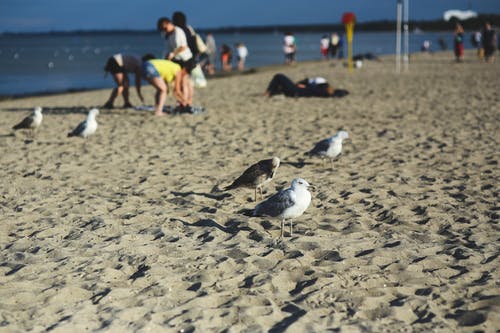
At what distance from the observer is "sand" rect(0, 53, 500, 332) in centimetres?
377

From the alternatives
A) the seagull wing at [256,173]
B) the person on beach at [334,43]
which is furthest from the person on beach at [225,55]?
the seagull wing at [256,173]

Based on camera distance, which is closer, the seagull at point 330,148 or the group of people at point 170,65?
the seagull at point 330,148

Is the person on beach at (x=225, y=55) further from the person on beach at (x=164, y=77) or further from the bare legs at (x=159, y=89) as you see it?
the bare legs at (x=159, y=89)

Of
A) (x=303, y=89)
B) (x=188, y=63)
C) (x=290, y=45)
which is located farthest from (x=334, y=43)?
(x=188, y=63)

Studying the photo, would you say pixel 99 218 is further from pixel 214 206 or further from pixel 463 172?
pixel 463 172

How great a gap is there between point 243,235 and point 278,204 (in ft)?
1.64

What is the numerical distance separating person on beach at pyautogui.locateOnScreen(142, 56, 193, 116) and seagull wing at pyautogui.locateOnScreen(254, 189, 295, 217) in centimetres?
738

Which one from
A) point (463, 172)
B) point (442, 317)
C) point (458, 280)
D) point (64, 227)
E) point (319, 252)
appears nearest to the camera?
point (442, 317)

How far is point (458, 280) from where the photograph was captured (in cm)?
418

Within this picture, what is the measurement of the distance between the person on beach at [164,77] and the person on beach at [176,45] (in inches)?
5.4

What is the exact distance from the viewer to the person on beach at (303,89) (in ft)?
50.2

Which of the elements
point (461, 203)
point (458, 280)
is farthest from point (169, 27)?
point (458, 280)

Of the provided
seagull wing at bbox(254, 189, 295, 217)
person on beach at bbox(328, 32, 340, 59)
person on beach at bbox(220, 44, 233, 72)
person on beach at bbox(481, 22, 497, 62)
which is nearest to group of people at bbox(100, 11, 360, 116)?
seagull wing at bbox(254, 189, 295, 217)

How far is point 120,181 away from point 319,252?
345 cm
